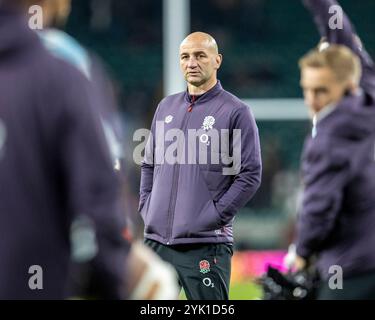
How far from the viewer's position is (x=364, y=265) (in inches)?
139

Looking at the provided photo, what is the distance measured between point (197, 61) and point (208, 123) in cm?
33

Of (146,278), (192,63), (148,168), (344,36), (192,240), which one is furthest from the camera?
(148,168)

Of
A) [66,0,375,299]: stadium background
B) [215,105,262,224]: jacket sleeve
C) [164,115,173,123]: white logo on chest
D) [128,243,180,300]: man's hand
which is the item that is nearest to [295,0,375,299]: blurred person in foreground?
[215,105,262,224]: jacket sleeve

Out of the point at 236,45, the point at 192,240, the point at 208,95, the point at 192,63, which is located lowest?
the point at 192,240

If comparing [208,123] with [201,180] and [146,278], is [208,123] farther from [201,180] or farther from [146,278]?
[146,278]

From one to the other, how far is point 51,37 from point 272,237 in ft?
30.4

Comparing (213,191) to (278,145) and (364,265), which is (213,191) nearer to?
(364,265)

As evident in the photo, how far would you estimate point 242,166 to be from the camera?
4.93 metres

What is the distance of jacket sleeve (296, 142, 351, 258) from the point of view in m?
3.43

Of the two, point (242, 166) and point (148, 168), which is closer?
point (242, 166)

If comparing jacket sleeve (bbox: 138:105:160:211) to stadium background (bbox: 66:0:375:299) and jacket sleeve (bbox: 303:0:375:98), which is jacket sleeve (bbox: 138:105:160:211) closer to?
jacket sleeve (bbox: 303:0:375:98)

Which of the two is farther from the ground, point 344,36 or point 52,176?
point 344,36

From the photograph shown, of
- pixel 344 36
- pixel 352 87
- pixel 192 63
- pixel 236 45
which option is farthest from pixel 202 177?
pixel 236 45
